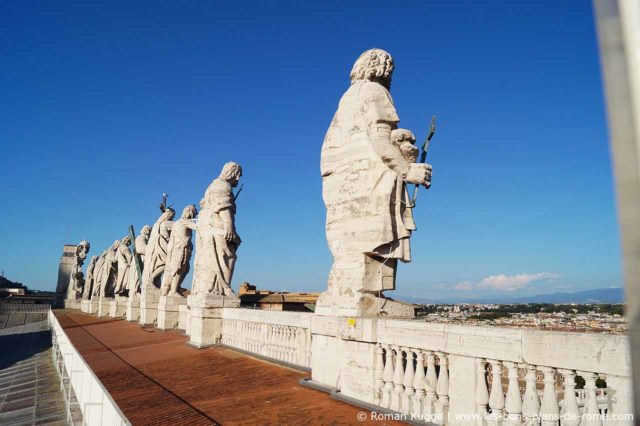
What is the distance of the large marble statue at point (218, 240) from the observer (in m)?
10.4

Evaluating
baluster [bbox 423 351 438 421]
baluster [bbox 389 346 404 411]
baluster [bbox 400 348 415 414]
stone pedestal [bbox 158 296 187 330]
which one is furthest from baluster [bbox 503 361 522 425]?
stone pedestal [bbox 158 296 187 330]

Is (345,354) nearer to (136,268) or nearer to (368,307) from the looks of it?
(368,307)

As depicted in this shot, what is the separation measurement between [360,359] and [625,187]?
4.84 metres

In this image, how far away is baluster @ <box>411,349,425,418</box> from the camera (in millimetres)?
4355

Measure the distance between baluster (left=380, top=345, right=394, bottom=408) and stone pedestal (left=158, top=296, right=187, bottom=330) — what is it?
10389 mm

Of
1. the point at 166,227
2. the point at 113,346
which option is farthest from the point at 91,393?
the point at 166,227

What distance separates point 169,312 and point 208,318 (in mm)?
4640

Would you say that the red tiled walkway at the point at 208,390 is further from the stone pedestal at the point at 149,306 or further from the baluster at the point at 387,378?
the stone pedestal at the point at 149,306

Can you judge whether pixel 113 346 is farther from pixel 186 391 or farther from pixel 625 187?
pixel 625 187

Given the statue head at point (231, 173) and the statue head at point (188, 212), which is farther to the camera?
the statue head at point (188, 212)

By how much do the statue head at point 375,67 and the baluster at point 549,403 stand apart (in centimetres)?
431

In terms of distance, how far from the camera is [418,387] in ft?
14.5

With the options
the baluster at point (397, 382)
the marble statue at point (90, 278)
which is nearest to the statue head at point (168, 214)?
the baluster at point (397, 382)

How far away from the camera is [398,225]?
5.49 metres
